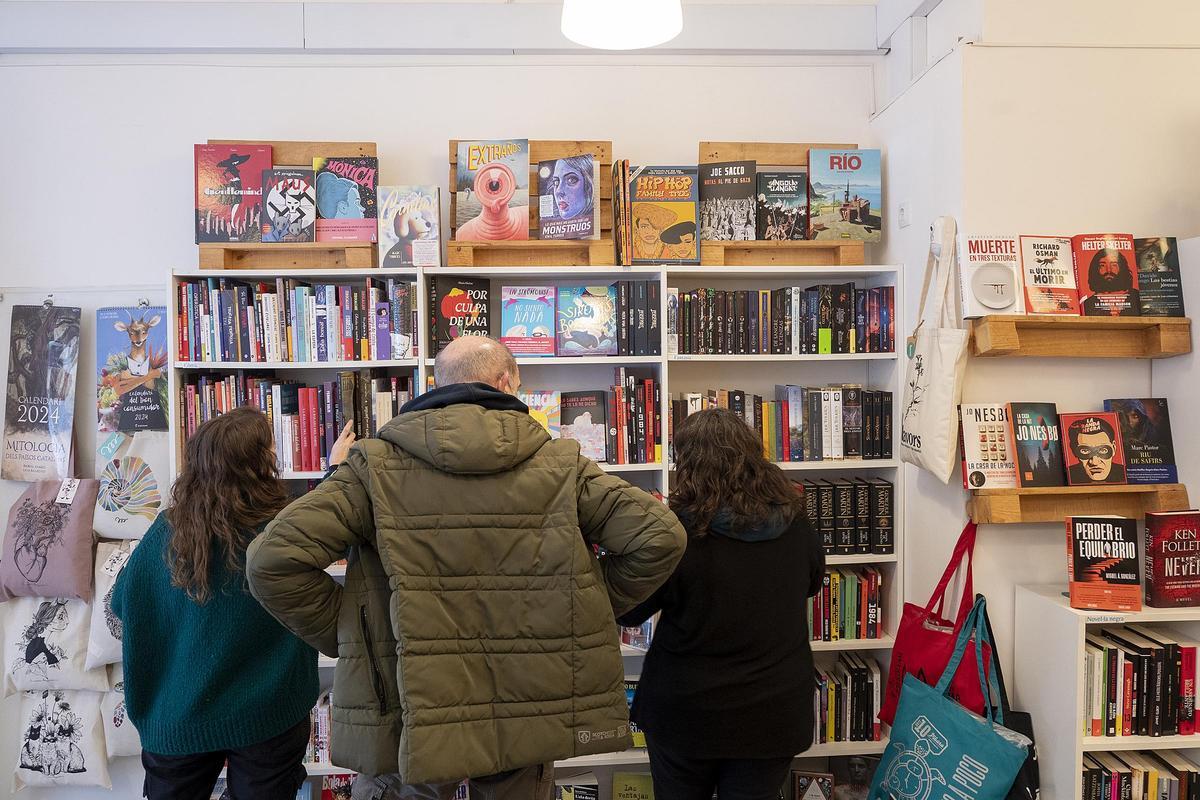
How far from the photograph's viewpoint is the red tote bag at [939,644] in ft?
7.52

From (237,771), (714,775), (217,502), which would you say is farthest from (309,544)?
(714,775)

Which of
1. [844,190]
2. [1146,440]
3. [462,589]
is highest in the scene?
[844,190]

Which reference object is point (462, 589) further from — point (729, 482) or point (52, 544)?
point (52, 544)

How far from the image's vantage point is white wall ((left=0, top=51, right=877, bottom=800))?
2.91 m

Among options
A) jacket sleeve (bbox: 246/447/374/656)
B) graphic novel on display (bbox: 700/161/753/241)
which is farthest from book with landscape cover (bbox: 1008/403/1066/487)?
jacket sleeve (bbox: 246/447/374/656)

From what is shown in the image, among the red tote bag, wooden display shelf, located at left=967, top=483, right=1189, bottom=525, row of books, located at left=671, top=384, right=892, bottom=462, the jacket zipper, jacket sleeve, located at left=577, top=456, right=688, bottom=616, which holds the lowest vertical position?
the red tote bag

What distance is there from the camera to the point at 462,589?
58.5 inches

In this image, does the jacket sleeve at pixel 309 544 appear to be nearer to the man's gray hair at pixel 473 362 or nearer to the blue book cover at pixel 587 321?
the man's gray hair at pixel 473 362

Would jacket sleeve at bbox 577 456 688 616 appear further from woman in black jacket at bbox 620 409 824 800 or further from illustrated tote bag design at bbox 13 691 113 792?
illustrated tote bag design at bbox 13 691 113 792

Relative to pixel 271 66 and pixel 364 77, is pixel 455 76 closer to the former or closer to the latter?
pixel 364 77

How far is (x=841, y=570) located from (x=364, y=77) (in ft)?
8.45

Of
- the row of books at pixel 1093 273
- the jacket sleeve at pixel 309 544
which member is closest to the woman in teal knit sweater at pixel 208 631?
the jacket sleeve at pixel 309 544

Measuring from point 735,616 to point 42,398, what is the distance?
262 centimetres

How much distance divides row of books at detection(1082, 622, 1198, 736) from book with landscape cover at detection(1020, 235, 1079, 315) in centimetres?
99
